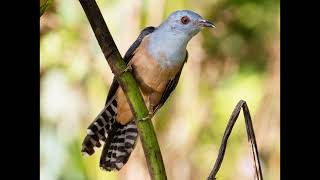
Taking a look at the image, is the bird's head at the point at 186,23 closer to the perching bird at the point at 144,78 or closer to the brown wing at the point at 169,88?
the perching bird at the point at 144,78

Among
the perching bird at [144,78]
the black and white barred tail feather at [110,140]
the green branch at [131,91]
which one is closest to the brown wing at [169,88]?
the perching bird at [144,78]

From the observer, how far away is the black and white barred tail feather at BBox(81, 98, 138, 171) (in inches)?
55.7

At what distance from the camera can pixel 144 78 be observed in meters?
1.45

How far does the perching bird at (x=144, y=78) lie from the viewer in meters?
1.42

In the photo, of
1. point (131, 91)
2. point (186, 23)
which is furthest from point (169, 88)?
point (131, 91)

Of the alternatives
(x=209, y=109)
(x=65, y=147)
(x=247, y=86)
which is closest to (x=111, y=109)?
(x=65, y=147)

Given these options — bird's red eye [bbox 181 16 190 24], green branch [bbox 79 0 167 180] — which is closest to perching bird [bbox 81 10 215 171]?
bird's red eye [bbox 181 16 190 24]

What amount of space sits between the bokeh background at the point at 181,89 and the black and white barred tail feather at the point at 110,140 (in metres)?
0.03

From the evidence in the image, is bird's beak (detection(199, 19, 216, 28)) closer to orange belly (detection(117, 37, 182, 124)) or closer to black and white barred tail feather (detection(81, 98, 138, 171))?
orange belly (detection(117, 37, 182, 124))

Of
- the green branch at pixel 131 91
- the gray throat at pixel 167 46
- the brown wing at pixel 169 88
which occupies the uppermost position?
the gray throat at pixel 167 46
